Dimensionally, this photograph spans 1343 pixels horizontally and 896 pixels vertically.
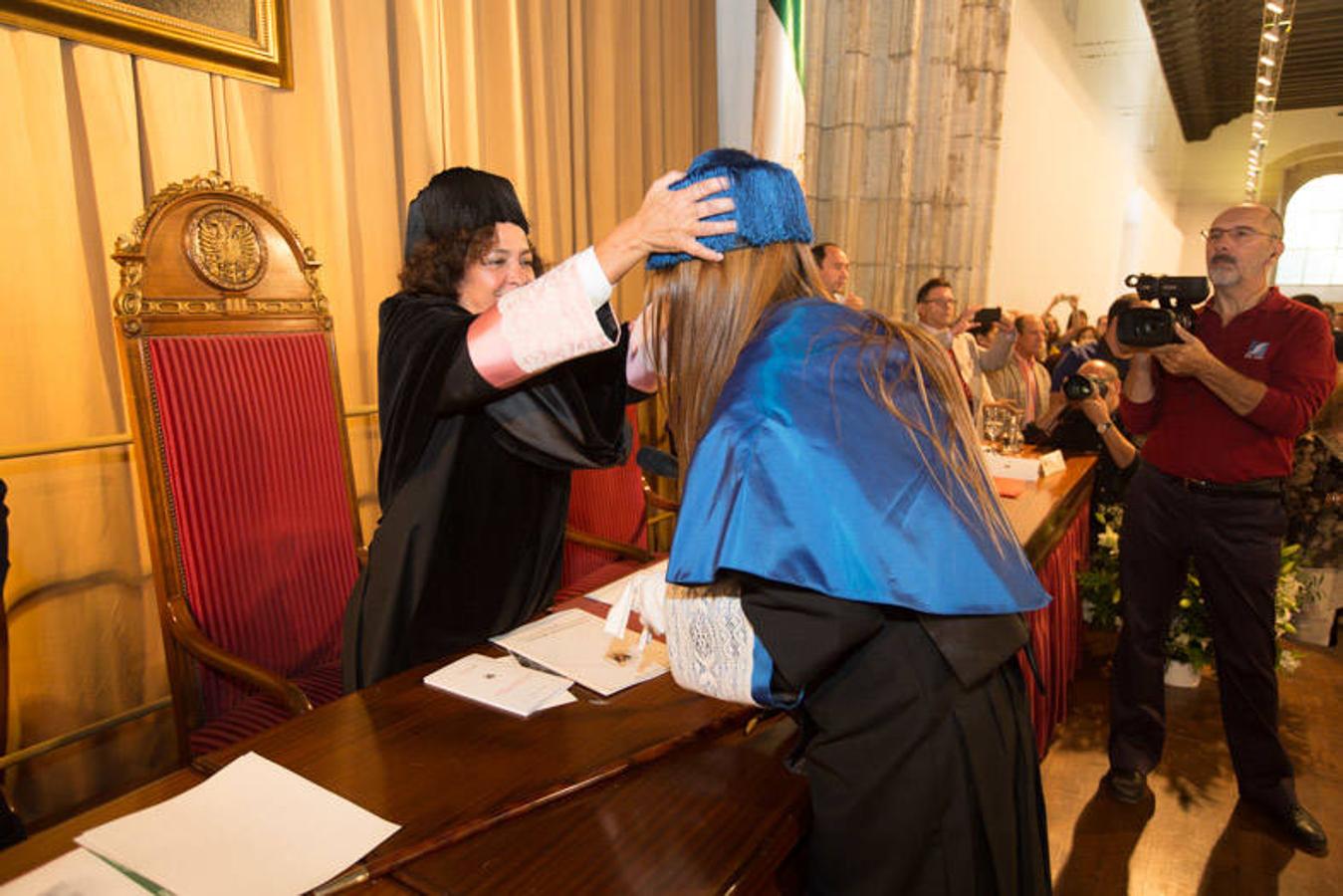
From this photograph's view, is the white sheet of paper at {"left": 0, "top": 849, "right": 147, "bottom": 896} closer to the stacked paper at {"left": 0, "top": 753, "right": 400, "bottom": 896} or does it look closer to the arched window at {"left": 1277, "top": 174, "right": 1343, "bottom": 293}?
the stacked paper at {"left": 0, "top": 753, "right": 400, "bottom": 896}

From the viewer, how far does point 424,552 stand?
1485 mm

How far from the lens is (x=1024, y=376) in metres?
4.68

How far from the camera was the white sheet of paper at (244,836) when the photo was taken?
0.82 meters

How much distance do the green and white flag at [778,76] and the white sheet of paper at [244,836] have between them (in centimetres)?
381

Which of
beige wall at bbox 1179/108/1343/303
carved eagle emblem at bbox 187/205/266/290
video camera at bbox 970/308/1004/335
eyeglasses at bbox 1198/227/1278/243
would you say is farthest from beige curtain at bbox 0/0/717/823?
beige wall at bbox 1179/108/1343/303

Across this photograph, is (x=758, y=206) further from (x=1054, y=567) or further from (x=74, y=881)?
(x=1054, y=567)

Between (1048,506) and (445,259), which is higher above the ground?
(445,259)

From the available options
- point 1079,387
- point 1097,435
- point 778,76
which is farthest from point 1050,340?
point 1079,387

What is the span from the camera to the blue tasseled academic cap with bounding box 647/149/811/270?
0.98 meters

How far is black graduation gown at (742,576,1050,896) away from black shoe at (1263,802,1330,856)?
6.81ft

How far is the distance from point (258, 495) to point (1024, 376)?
13.8 feet

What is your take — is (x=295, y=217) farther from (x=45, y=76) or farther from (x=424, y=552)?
(x=424, y=552)

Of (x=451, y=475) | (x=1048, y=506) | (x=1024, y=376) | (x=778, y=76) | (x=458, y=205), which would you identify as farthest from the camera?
(x=1024, y=376)

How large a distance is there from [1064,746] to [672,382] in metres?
2.63
